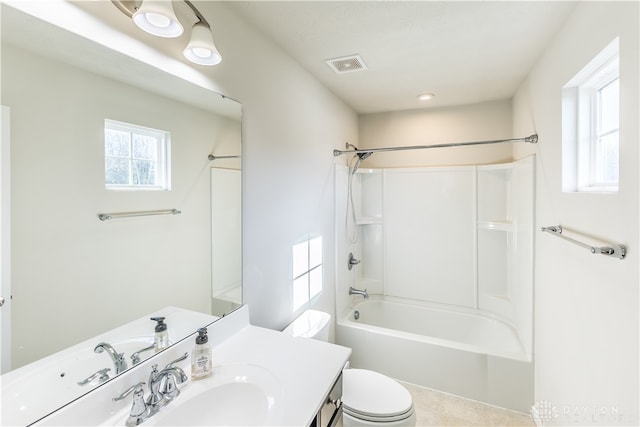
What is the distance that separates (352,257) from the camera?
3113 millimetres

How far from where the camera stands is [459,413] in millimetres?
2119

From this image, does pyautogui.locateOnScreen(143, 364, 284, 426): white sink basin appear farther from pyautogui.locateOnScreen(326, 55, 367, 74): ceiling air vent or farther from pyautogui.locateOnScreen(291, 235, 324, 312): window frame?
pyautogui.locateOnScreen(326, 55, 367, 74): ceiling air vent

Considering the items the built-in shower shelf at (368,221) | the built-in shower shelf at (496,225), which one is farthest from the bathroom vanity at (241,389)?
the built-in shower shelf at (496,225)

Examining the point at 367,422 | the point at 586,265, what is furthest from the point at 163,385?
the point at 586,265

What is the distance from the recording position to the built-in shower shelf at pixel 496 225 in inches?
105

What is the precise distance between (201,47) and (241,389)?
1259mm

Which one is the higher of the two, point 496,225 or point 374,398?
point 496,225

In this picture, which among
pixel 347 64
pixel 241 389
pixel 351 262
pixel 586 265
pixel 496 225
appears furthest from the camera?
pixel 351 262

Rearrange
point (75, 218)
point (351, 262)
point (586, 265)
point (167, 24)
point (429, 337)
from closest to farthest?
point (75, 218)
point (167, 24)
point (586, 265)
point (429, 337)
point (351, 262)

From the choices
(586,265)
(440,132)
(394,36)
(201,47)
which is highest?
(394,36)

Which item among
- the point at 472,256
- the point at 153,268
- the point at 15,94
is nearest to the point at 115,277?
the point at 153,268

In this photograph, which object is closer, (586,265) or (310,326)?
(586,265)

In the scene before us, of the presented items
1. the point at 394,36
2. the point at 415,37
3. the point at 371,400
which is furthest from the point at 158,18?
the point at 371,400

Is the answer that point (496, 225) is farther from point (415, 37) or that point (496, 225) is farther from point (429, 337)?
point (415, 37)
